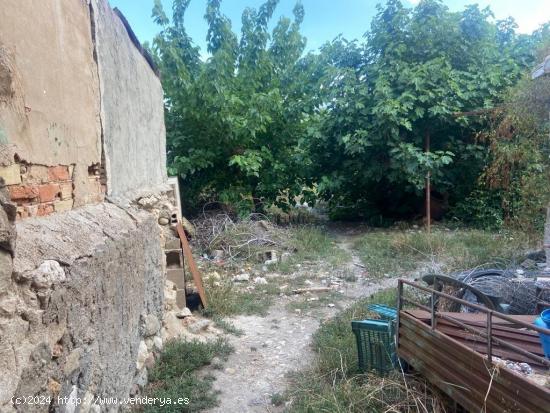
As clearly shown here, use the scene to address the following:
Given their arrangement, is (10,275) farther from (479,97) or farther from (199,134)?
(479,97)

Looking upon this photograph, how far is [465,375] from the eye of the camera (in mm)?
2166

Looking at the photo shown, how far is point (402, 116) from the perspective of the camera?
882 centimetres

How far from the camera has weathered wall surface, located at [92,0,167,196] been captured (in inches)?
117

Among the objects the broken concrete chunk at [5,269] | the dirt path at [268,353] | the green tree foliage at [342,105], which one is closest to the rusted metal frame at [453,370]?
the dirt path at [268,353]

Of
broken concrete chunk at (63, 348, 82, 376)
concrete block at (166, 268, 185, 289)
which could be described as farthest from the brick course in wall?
concrete block at (166, 268, 185, 289)

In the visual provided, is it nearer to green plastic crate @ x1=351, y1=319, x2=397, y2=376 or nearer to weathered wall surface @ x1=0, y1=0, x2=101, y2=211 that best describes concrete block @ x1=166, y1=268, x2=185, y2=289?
weathered wall surface @ x1=0, y1=0, x2=101, y2=211

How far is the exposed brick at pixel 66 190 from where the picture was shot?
223cm

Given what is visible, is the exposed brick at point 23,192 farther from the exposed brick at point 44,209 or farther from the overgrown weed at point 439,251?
the overgrown weed at point 439,251

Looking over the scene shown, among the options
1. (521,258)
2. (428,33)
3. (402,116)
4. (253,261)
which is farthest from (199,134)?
(521,258)

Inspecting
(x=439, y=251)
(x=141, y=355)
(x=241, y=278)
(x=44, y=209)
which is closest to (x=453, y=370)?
(x=141, y=355)

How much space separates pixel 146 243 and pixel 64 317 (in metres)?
1.66

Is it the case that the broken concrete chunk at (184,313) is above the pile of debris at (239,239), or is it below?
below

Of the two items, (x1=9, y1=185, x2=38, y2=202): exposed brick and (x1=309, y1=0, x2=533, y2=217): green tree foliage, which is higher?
(x1=309, y1=0, x2=533, y2=217): green tree foliage

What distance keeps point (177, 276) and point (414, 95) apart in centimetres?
680
